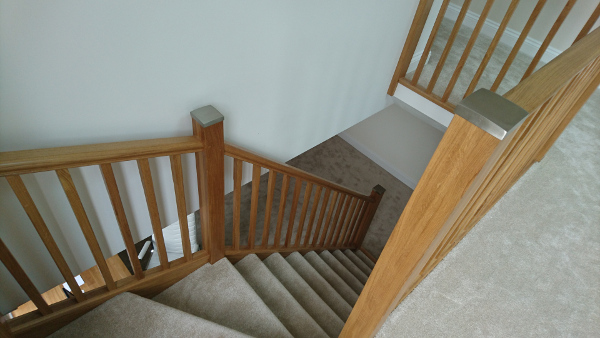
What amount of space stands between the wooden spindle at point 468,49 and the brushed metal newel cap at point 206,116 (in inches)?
67.7

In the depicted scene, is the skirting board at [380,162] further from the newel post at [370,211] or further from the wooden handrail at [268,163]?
the wooden handrail at [268,163]

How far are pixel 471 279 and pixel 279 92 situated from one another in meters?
1.32

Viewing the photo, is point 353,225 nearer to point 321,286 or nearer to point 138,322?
point 321,286

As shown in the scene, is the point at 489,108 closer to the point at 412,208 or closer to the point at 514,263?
the point at 412,208

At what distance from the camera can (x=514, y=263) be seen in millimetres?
1723

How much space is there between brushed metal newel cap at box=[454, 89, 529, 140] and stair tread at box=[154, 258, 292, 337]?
145 centimetres

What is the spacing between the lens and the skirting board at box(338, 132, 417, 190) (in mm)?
5336

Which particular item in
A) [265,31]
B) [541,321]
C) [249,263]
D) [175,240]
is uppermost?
[265,31]

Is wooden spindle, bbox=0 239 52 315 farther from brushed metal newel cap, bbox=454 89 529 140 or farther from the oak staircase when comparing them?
brushed metal newel cap, bbox=454 89 529 140

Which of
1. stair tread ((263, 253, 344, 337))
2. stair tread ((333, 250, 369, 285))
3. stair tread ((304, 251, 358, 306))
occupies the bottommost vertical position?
stair tread ((333, 250, 369, 285))

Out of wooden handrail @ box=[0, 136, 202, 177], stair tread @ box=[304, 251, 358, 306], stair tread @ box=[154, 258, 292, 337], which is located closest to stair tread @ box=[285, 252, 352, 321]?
stair tread @ box=[304, 251, 358, 306]

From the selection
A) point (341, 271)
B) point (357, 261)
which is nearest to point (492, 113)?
point (341, 271)

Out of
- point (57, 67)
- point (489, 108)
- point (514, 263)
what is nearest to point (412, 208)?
point (489, 108)

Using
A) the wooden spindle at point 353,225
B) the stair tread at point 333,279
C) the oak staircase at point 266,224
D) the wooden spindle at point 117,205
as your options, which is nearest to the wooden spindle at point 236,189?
the oak staircase at point 266,224
